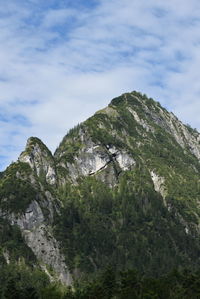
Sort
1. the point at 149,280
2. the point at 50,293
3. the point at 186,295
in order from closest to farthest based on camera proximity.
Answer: the point at 186,295 < the point at 149,280 < the point at 50,293

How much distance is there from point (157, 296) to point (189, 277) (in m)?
25.6

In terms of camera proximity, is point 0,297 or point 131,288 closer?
point 131,288

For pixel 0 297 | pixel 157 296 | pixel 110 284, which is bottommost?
pixel 157 296

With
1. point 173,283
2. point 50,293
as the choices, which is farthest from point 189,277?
point 50,293

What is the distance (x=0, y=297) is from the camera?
18800 centimetres

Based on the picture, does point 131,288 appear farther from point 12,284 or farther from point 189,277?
point 12,284

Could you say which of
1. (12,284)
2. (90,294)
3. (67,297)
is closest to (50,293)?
(67,297)

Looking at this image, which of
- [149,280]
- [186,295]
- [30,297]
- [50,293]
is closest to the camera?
[30,297]

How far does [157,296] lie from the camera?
149125mm

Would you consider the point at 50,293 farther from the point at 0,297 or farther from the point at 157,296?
the point at 157,296

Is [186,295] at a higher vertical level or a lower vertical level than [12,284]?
lower

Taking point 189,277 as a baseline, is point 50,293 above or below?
above

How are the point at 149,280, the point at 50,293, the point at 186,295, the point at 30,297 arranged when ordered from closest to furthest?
the point at 30,297 → the point at 186,295 → the point at 149,280 → the point at 50,293

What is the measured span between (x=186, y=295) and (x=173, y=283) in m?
16.6
